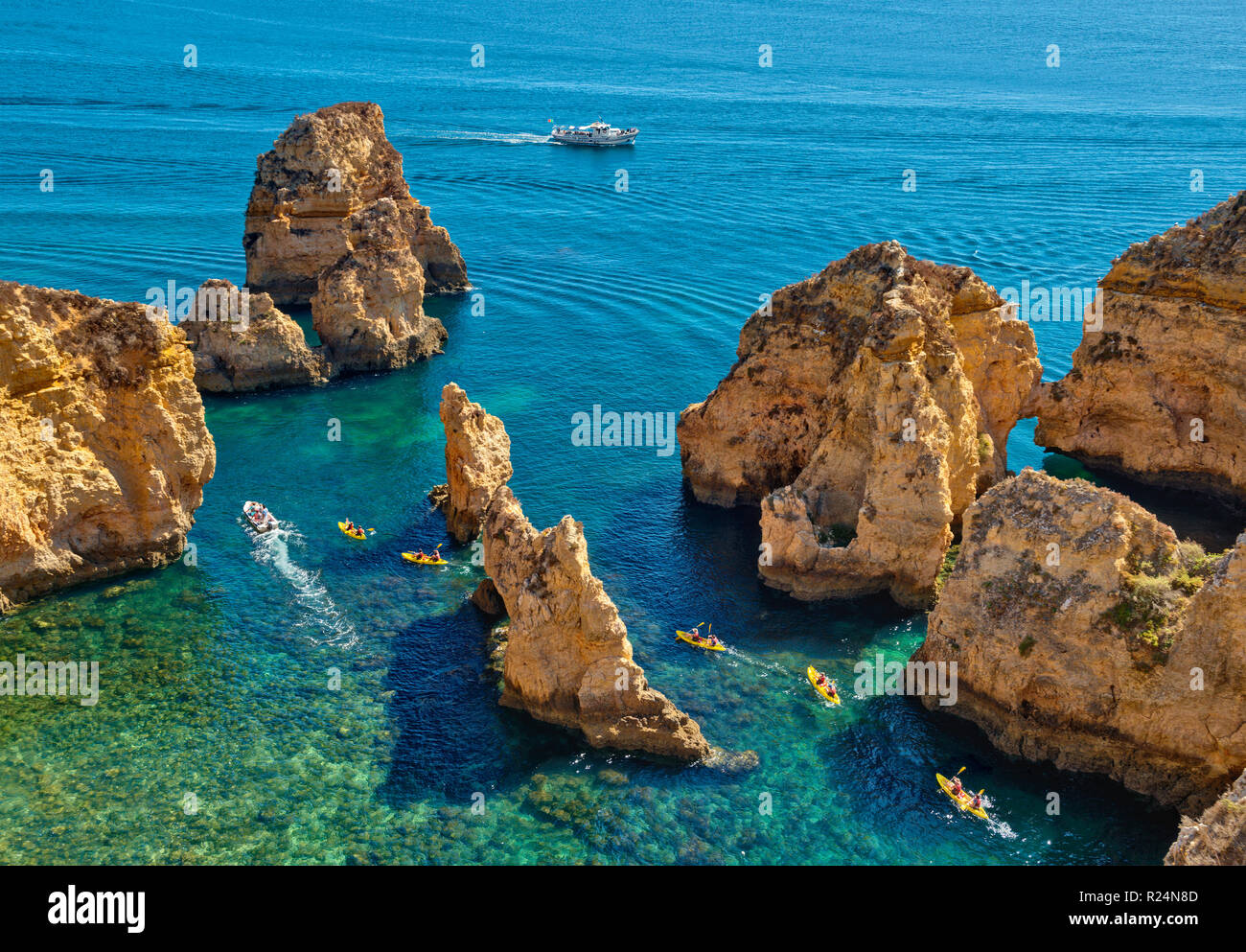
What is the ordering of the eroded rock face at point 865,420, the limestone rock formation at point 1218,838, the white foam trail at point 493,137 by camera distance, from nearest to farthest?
1. the limestone rock formation at point 1218,838
2. the eroded rock face at point 865,420
3. the white foam trail at point 493,137

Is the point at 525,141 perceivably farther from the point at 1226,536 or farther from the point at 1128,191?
the point at 1226,536

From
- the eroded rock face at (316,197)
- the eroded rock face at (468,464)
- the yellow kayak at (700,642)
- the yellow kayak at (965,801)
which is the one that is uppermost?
the eroded rock face at (316,197)

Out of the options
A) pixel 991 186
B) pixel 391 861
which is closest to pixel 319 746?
pixel 391 861

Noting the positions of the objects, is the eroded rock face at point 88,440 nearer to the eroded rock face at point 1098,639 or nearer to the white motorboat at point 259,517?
the white motorboat at point 259,517

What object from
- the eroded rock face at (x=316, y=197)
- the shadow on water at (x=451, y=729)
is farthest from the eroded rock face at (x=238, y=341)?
the shadow on water at (x=451, y=729)

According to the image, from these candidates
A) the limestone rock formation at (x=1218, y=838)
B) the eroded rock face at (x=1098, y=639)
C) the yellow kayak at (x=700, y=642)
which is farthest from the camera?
the yellow kayak at (x=700, y=642)

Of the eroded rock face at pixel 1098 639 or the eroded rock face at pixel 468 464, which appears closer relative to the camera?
the eroded rock face at pixel 1098 639
